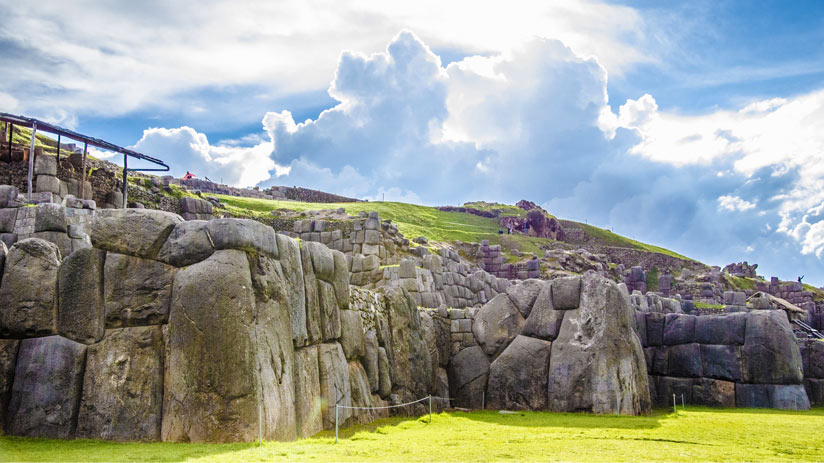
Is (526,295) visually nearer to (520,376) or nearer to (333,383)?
(520,376)

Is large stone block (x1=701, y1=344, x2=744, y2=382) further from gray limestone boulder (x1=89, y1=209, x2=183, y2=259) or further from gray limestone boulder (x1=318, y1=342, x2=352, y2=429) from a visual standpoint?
gray limestone boulder (x1=89, y1=209, x2=183, y2=259)

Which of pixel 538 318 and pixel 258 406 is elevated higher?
pixel 538 318

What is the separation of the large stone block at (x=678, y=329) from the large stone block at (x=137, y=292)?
72.0 feet

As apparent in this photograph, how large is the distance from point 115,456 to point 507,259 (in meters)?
Result: 59.5

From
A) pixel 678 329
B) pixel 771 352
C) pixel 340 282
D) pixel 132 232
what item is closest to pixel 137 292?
pixel 132 232

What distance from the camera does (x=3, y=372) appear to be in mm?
14484

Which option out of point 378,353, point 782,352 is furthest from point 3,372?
point 782,352

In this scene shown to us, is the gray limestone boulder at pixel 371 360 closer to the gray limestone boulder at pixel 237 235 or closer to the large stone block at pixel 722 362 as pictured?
Result: the gray limestone boulder at pixel 237 235

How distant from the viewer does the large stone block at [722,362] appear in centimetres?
2841

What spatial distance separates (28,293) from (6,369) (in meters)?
1.52

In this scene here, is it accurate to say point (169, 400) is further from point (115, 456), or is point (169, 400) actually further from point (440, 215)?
point (440, 215)

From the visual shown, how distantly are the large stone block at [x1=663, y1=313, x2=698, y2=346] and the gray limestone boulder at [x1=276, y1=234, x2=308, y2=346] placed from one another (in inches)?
708

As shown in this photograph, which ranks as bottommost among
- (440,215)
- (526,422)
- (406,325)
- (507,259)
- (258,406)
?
(526,422)

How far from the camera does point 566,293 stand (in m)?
26.2
